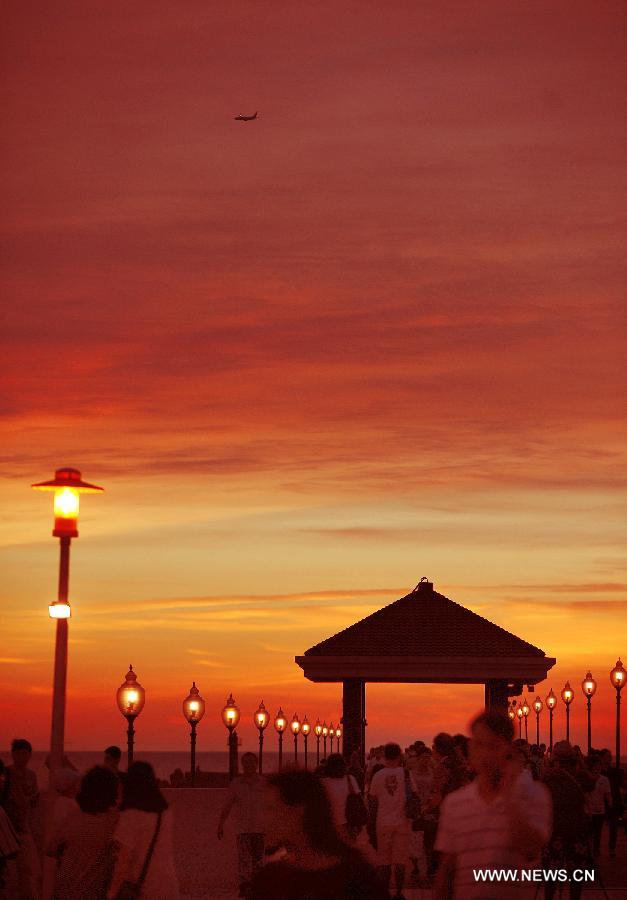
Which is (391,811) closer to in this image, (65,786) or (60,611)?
(60,611)

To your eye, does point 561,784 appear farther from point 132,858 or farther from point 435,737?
point 132,858

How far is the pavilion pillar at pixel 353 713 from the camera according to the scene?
126 ft

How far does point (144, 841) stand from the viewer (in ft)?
33.7

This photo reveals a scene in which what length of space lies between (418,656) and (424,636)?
4.69ft

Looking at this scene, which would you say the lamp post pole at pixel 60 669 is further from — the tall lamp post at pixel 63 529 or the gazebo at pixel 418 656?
the gazebo at pixel 418 656

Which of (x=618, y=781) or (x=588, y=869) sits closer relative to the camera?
(x=588, y=869)

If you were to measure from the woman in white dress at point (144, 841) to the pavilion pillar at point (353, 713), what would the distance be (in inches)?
1094

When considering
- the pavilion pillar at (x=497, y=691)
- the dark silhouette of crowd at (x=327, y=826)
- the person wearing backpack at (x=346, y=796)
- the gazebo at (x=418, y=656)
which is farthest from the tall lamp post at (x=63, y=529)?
the pavilion pillar at (x=497, y=691)

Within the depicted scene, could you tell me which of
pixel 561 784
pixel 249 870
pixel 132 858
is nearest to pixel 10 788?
pixel 249 870

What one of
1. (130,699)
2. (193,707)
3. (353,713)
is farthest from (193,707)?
(130,699)

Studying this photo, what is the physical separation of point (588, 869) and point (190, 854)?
48.1 ft

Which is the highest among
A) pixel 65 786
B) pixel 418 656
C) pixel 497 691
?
pixel 418 656

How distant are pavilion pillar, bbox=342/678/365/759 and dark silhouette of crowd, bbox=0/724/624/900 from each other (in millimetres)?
17015

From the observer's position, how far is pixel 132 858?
10.2 meters
